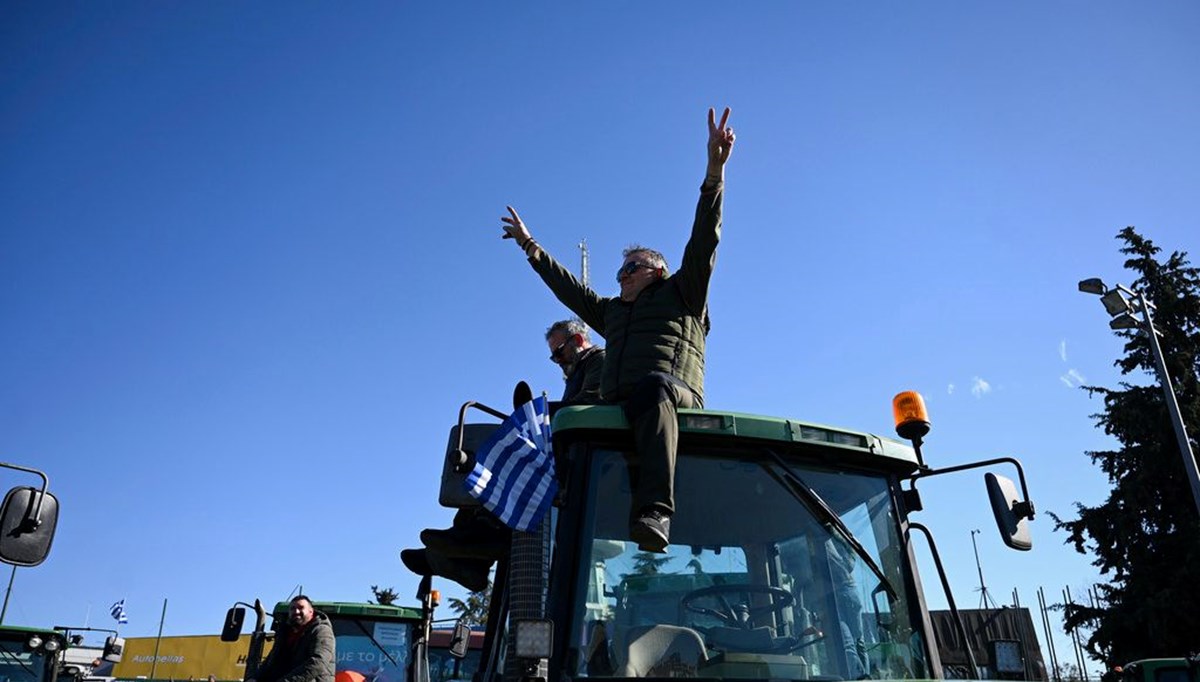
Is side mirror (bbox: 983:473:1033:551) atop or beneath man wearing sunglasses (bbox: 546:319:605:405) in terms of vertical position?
beneath

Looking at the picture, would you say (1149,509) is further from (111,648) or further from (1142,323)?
(111,648)

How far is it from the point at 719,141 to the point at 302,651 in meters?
4.19

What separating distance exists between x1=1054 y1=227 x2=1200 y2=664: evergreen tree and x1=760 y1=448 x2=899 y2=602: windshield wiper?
59.0 ft

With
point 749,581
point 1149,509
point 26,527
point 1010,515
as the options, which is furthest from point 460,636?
point 1149,509

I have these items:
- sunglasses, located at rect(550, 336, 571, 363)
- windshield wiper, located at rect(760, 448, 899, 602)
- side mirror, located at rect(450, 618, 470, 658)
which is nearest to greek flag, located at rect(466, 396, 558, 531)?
windshield wiper, located at rect(760, 448, 899, 602)

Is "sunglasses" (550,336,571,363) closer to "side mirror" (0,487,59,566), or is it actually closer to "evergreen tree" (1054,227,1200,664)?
"side mirror" (0,487,59,566)

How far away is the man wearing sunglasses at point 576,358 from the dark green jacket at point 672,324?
0.53m

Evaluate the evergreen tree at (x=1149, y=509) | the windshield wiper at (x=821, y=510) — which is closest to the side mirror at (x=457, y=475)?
the windshield wiper at (x=821, y=510)

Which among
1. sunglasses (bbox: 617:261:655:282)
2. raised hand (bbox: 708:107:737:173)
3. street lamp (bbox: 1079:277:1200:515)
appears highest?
street lamp (bbox: 1079:277:1200:515)

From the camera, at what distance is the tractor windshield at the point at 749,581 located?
297 centimetres

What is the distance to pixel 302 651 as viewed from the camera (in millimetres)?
5520

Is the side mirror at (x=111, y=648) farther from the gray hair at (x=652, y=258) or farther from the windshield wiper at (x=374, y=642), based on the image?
the gray hair at (x=652, y=258)

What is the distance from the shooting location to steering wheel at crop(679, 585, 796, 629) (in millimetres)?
3110

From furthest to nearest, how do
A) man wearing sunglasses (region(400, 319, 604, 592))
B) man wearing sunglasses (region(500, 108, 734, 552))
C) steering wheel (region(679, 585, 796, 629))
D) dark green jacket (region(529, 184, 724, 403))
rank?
man wearing sunglasses (region(400, 319, 604, 592))
dark green jacket (region(529, 184, 724, 403))
man wearing sunglasses (region(500, 108, 734, 552))
steering wheel (region(679, 585, 796, 629))
